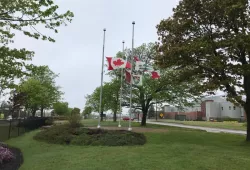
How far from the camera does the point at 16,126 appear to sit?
27.1m

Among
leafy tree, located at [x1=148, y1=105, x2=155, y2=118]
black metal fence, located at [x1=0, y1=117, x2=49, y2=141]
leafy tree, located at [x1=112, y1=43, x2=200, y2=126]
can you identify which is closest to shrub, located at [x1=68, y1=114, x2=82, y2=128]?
black metal fence, located at [x1=0, y1=117, x2=49, y2=141]

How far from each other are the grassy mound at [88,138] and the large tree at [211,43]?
500 cm

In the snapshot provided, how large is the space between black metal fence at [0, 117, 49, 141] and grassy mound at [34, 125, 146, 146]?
13.5 ft

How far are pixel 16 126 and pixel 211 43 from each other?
20365 mm

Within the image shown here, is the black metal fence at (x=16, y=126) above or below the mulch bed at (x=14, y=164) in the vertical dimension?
above

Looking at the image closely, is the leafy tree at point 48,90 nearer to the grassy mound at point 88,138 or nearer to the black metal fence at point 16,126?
the black metal fence at point 16,126

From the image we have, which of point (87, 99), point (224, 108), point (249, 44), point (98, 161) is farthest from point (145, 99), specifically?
point (224, 108)

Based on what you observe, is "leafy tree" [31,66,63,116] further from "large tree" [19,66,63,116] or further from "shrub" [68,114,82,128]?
"shrub" [68,114,82,128]

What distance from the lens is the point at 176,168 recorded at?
902 cm

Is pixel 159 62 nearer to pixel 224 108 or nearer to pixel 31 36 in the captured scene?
pixel 31 36

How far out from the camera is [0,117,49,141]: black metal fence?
21.3 m

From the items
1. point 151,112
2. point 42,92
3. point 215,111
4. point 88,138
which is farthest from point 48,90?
point 215,111

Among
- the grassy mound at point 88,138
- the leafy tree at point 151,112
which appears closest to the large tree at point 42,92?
the grassy mound at point 88,138

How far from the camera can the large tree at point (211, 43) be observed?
592 inches
